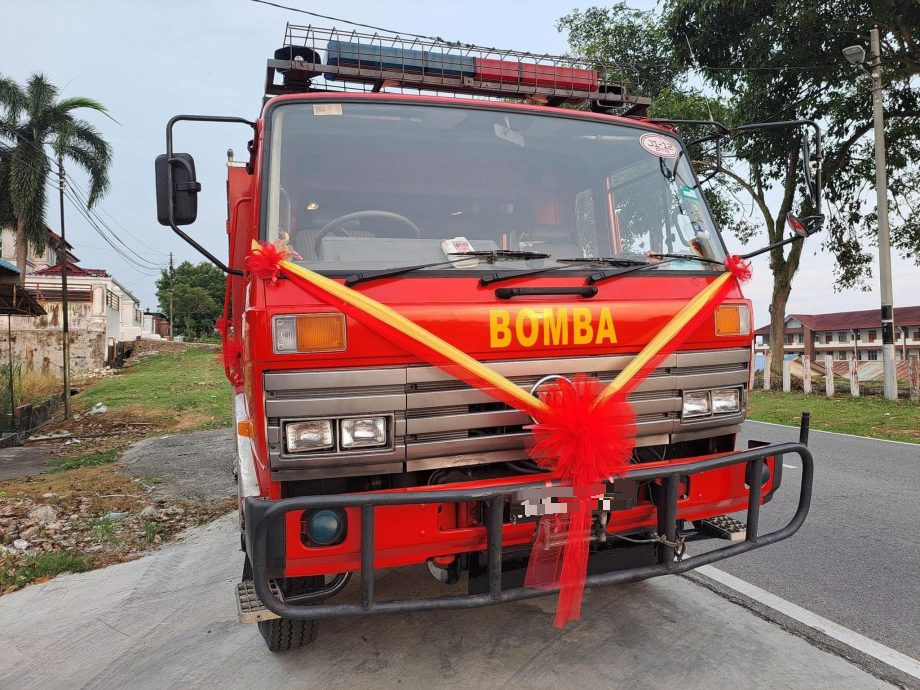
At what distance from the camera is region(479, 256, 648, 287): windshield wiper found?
8.91ft

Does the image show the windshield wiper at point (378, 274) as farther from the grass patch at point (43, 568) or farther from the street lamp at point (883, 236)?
the street lamp at point (883, 236)

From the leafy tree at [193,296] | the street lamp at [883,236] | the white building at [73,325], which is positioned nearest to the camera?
the street lamp at [883,236]

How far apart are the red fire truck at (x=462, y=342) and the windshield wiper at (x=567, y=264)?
13 millimetres

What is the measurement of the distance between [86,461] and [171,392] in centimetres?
979

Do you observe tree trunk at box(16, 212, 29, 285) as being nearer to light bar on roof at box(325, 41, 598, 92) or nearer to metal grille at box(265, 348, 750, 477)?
light bar on roof at box(325, 41, 598, 92)

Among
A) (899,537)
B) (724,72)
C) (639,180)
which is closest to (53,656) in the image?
(639,180)

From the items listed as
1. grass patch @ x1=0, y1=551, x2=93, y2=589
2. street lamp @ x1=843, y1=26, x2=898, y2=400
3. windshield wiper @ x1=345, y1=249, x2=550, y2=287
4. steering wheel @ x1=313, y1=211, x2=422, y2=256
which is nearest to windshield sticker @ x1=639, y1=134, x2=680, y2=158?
windshield wiper @ x1=345, y1=249, x2=550, y2=287

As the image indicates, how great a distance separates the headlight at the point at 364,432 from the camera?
2.44m

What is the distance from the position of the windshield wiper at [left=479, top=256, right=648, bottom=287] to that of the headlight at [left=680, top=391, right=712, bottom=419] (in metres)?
0.63

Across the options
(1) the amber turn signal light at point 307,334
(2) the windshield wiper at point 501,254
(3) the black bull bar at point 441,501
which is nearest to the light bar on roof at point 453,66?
(2) the windshield wiper at point 501,254

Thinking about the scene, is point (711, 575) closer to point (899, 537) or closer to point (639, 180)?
point (899, 537)

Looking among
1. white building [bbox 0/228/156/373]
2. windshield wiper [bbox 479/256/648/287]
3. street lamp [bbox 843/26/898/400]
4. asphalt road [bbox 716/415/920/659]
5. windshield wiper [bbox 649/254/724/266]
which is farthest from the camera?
white building [bbox 0/228/156/373]

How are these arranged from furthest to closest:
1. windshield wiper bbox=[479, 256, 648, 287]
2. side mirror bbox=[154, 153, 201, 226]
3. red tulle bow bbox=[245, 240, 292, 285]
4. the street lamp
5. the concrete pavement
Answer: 1. the street lamp
2. side mirror bbox=[154, 153, 201, 226]
3. the concrete pavement
4. windshield wiper bbox=[479, 256, 648, 287]
5. red tulle bow bbox=[245, 240, 292, 285]

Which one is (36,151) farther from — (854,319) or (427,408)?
(854,319)
